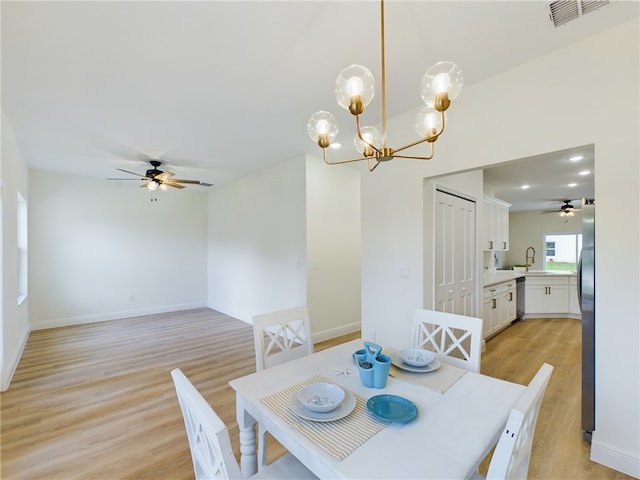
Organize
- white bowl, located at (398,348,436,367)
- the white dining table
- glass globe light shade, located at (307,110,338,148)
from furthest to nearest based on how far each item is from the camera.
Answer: glass globe light shade, located at (307,110,338,148), white bowl, located at (398,348,436,367), the white dining table

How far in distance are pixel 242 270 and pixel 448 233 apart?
12.1 ft

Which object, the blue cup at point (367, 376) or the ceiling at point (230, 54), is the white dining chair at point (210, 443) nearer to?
the blue cup at point (367, 376)

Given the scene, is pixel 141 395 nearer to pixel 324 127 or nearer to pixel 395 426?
pixel 395 426

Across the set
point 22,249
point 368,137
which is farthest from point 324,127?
point 22,249

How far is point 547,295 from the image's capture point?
219 inches

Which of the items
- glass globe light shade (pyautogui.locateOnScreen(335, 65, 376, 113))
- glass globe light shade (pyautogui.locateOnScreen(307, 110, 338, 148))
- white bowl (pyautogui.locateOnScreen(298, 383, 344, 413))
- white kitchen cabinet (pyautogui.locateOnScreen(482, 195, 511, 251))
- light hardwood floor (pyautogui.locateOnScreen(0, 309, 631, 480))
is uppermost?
glass globe light shade (pyautogui.locateOnScreen(335, 65, 376, 113))

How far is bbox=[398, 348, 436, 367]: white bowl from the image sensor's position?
1561 mm

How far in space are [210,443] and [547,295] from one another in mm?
6560

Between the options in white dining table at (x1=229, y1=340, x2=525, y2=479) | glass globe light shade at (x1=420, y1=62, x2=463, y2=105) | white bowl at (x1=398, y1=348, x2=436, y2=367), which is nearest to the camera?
white dining table at (x1=229, y1=340, x2=525, y2=479)

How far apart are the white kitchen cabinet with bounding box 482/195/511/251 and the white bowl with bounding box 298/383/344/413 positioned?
429 centimetres

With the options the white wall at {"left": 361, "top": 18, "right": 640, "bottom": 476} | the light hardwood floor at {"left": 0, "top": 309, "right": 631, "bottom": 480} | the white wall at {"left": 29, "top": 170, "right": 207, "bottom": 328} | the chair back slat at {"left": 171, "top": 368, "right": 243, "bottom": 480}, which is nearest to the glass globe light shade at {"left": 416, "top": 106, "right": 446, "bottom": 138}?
the white wall at {"left": 361, "top": 18, "right": 640, "bottom": 476}

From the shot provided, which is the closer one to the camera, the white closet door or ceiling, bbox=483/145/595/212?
the white closet door

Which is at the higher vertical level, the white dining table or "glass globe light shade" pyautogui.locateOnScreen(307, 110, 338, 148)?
"glass globe light shade" pyautogui.locateOnScreen(307, 110, 338, 148)

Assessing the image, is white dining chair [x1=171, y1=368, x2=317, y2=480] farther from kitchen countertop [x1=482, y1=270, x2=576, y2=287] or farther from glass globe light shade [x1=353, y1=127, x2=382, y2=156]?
kitchen countertop [x1=482, y1=270, x2=576, y2=287]
